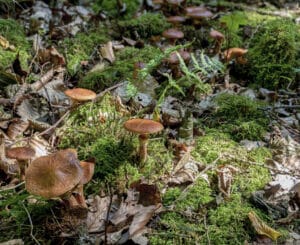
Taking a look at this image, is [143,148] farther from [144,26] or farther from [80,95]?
[144,26]

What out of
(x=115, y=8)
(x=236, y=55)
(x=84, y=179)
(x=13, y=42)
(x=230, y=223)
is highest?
(x=115, y=8)

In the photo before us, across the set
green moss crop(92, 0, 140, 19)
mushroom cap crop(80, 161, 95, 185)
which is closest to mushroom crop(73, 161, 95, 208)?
mushroom cap crop(80, 161, 95, 185)

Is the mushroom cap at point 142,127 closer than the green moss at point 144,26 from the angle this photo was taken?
Yes

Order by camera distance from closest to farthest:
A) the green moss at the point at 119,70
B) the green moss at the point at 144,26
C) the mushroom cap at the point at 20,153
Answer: the mushroom cap at the point at 20,153
the green moss at the point at 119,70
the green moss at the point at 144,26

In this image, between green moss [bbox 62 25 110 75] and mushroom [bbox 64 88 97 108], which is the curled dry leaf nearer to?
mushroom [bbox 64 88 97 108]

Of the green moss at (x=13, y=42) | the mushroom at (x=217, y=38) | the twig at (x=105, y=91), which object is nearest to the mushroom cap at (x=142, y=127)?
the twig at (x=105, y=91)

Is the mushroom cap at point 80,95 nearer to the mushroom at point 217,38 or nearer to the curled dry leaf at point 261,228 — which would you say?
the curled dry leaf at point 261,228

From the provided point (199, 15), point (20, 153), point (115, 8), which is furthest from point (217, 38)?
point (20, 153)
